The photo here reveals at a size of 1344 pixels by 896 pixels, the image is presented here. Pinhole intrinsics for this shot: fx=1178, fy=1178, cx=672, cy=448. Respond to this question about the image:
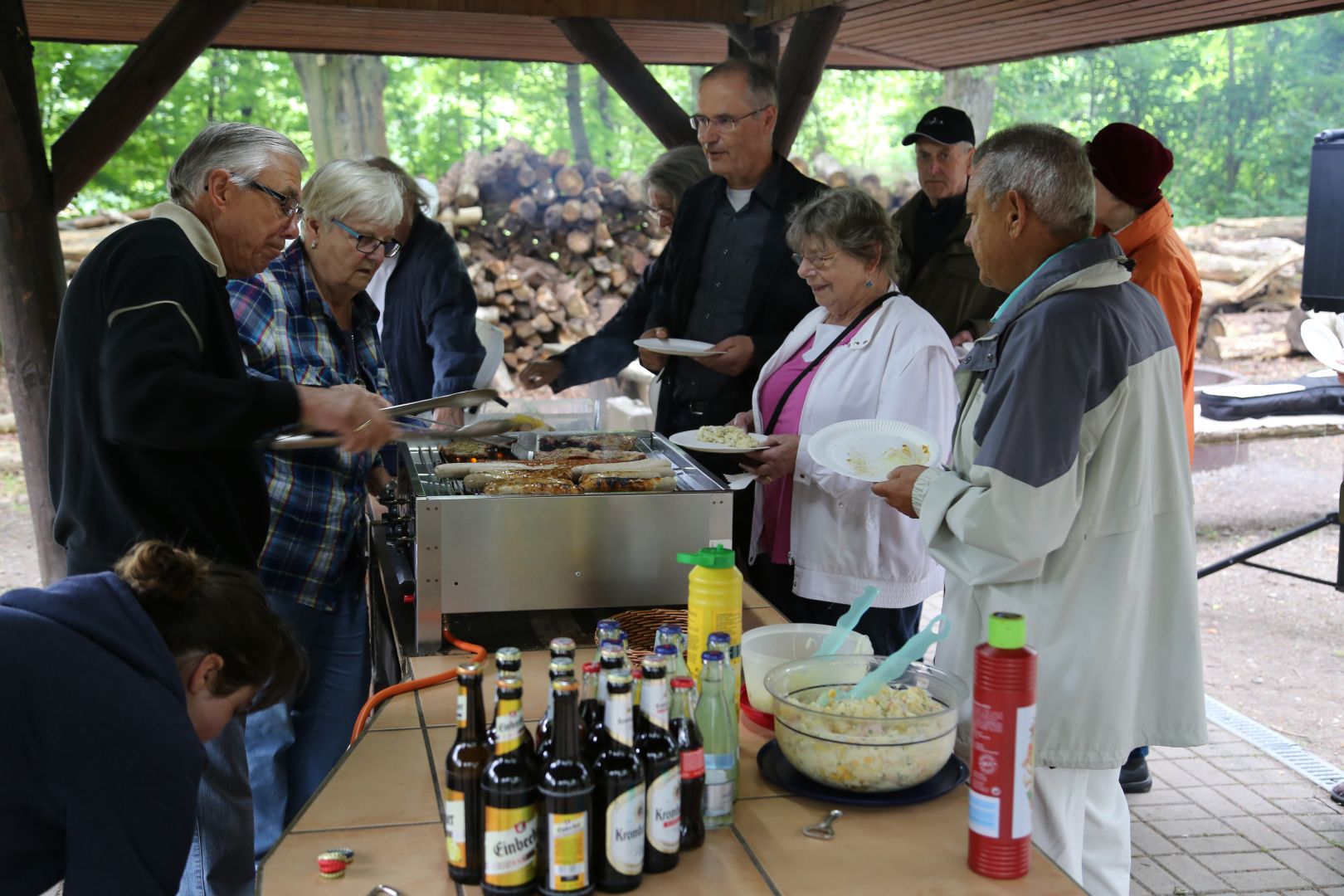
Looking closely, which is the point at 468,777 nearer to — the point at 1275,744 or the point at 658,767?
the point at 658,767

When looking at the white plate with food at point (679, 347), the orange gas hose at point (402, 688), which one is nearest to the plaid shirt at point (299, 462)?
the orange gas hose at point (402, 688)

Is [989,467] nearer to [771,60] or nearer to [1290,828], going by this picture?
[1290,828]

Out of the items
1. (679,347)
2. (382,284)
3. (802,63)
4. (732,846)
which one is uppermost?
(802,63)

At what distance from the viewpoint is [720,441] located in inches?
116

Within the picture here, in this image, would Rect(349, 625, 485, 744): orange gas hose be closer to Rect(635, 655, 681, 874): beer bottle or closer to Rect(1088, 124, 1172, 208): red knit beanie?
Rect(635, 655, 681, 874): beer bottle

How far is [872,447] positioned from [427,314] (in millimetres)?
1930

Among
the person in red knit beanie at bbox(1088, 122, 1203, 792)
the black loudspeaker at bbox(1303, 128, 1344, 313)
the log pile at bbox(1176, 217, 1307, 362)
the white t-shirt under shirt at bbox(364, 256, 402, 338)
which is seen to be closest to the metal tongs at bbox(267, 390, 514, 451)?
the person in red knit beanie at bbox(1088, 122, 1203, 792)

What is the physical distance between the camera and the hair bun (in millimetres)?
1685

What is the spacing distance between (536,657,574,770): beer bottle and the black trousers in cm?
162

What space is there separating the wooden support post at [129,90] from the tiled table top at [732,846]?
3577mm

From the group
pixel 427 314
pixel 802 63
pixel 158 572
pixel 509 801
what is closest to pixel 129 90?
pixel 427 314

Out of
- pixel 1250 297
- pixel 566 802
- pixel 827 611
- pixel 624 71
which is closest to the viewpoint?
pixel 566 802

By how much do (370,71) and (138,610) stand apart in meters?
12.1

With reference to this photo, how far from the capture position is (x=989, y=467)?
76.7 inches
